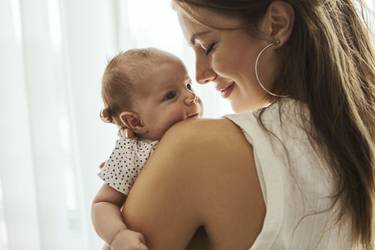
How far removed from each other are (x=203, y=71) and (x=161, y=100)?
0.12 metres

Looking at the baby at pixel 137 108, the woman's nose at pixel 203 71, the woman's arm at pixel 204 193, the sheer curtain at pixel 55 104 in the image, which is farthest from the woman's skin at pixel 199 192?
the sheer curtain at pixel 55 104

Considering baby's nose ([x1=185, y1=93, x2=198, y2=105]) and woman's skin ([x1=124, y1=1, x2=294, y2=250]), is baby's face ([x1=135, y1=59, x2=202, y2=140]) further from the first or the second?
woman's skin ([x1=124, y1=1, x2=294, y2=250])

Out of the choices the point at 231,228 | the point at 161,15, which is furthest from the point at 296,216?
the point at 161,15

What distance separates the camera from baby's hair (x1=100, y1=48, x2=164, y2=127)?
3.98ft

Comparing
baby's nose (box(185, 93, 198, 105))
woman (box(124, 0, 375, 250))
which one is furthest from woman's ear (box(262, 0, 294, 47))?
baby's nose (box(185, 93, 198, 105))

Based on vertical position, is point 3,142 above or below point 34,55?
below

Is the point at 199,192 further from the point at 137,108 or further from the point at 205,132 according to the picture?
the point at 137,108

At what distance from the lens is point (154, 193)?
1018mm

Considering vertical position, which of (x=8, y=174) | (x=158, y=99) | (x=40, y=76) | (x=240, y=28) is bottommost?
(x=8, y=174)

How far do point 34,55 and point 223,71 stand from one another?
0.92 metres

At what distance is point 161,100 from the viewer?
1.22 m

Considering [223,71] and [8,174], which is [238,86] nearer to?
[223,71]

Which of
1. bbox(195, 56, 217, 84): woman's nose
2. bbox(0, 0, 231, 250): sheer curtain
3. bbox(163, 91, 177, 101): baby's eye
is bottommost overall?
bbox(0, 0, 231, 250): sheer curtain

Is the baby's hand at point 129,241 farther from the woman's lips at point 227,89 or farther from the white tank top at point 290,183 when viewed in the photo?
the woman's lips at point 227,89
